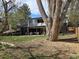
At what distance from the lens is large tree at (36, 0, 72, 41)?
14430mm

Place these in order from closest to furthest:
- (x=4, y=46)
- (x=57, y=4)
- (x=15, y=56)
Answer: (x=15, y=56) < (x=4, y=46) < (x=57, y=4)

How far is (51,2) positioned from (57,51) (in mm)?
4982

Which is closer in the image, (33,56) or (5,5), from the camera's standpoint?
(33,56)

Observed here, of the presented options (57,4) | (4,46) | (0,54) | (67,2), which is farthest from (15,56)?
(67,2)

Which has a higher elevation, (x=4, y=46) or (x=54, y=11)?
(x=54, y=11)

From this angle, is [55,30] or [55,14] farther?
[55,30]

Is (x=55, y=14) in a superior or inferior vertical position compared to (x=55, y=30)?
superior

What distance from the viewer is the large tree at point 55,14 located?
14.4 meters

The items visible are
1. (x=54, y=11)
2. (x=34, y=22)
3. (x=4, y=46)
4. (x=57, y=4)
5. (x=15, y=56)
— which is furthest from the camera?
(x=34, y=22)

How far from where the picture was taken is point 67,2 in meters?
15.0

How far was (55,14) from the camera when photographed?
14.6m

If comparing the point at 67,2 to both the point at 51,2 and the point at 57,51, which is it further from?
the point at 57,51

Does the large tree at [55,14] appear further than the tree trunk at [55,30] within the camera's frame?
No

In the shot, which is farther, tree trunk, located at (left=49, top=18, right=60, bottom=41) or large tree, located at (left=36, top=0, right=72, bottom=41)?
tree trunk, located at (left=49, top=18, right=60, bottom=41)
